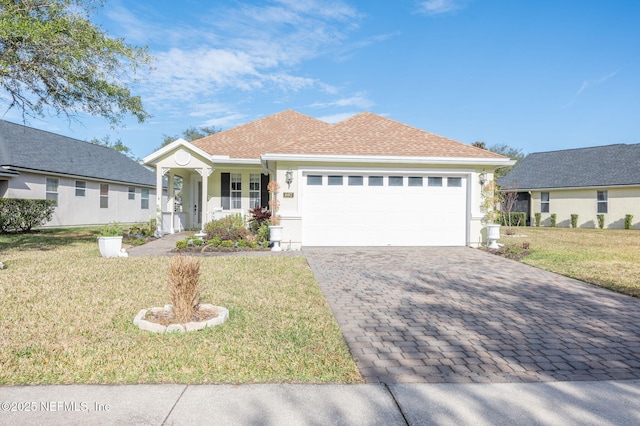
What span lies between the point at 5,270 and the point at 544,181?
1162 inches

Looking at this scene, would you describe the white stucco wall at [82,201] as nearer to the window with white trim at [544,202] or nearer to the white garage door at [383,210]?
the white garage door at [383,210]

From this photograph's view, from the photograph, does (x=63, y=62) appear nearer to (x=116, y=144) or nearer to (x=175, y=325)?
(x=175, y=325)

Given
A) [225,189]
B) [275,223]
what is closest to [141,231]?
[225,189]

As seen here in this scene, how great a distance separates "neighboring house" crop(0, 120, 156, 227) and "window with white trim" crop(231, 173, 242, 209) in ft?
37.3

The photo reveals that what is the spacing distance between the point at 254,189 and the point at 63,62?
8324 mm

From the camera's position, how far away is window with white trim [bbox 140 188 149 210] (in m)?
26.7

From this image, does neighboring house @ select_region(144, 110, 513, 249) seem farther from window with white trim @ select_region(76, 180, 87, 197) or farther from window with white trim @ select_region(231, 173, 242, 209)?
window with white trim @ select_region(76, 180, 87, 197)

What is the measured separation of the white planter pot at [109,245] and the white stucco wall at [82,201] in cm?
1272

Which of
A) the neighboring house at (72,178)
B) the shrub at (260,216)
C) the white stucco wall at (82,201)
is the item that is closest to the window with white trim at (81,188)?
the neighboring house at (72,178)

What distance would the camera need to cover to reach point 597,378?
3055 mm

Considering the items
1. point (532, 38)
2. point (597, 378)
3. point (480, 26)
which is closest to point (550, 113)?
Answer: point (532, 38)

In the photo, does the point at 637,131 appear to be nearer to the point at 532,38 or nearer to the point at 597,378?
the point at 532,38

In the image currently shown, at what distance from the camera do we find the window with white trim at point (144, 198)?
1049 inches

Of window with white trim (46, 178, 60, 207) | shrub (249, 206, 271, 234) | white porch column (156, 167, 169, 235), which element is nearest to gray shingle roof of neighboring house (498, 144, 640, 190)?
shrub (249, 206, 271, 234)
